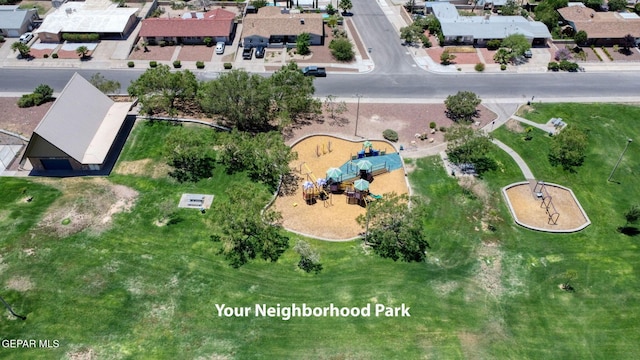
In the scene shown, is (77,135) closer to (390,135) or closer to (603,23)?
(390,135)

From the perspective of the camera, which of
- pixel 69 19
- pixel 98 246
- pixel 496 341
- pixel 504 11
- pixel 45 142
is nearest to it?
pixel 496 341

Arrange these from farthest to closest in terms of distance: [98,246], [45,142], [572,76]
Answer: [572,76], [45,142], [98,246]

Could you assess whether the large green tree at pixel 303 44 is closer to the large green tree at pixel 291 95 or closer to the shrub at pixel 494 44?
the large green tree at pixel 291 95

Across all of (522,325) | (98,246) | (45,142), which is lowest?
(522,325)

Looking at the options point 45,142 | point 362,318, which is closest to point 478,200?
point 362,318

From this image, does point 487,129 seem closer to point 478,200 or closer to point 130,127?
point 478,200

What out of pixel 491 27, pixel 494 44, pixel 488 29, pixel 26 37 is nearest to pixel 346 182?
pixel 494 44
